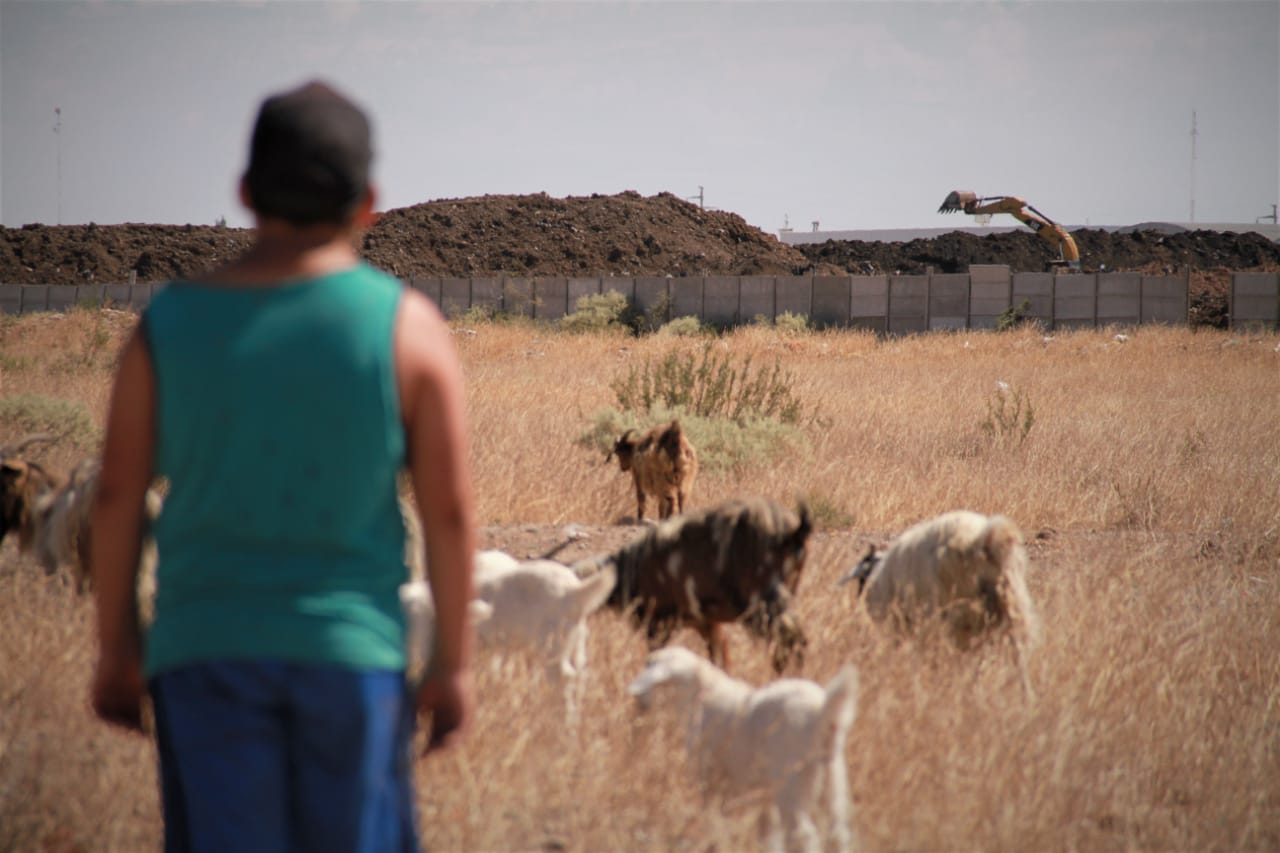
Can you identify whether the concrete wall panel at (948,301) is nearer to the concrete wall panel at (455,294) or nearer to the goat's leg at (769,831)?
the concrete wall panel at (455,294)

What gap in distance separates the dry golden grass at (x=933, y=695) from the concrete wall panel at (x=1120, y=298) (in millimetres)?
18044

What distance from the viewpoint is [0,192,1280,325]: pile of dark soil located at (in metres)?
48.1

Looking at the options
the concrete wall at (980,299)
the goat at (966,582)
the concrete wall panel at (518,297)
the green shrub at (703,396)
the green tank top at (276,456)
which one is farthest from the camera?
the concrete wall panel at (518,297)

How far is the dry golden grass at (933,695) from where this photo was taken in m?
3.18

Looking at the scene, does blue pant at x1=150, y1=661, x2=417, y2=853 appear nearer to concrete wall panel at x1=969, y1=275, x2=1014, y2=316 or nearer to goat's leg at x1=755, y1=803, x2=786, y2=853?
goat's leg at x1=755, y1=803, x2=786, y2=853

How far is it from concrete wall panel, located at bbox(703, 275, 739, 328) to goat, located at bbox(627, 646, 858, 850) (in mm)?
25887

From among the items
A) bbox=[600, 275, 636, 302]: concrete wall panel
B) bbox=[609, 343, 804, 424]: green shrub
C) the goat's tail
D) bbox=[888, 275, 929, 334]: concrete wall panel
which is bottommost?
the goat's tail

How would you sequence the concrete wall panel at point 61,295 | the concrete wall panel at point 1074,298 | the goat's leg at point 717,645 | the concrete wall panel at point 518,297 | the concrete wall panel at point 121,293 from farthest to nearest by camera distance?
the concrete wall panel at point 61,295 → the concrete wall panel at point 121,293 → the concrete wall panel at point 518,297 → the concrete wall panel at point 1074,298 → the goat's leg at point 717,645

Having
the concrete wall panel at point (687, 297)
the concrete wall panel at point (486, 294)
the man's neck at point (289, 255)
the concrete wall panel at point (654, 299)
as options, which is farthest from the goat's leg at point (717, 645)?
the concrete wall panel at point (486, 294)

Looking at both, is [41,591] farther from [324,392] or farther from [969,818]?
[969,818]

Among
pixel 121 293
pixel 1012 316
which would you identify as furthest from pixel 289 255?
pixel 121 293

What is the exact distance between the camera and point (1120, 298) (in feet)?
90.1

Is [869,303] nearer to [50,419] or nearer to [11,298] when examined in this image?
[50,419]

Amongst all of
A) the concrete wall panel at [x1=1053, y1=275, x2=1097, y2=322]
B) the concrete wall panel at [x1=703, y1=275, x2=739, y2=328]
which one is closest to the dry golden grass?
the concrete wall panel at [x1=1053, y1=275, x2=1097, y2=322]
